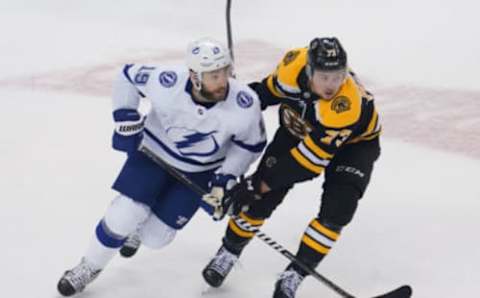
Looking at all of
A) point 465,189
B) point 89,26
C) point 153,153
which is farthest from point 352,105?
point 89,26

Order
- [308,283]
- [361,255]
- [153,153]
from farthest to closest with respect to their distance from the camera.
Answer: [361,255]
[308,283]
[153,153]

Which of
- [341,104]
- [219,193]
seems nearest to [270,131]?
[219,193]

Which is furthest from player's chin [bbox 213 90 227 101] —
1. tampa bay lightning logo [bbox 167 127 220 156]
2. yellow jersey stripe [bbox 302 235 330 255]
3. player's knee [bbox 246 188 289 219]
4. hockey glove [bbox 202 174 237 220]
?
yellow jersey stripe [bbox 302 235 330 255]

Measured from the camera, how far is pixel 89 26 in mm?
6879

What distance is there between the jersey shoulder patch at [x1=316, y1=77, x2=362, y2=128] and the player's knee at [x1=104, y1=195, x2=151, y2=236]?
28.0 inches

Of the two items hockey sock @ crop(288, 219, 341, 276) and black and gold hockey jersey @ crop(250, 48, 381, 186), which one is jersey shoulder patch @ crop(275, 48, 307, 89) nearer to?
black and gold hockey jersey @ crop(250, 48, 381, 186)

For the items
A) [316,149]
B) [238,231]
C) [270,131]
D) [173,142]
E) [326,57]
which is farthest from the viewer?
[270,131]

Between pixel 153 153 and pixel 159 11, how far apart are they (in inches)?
168

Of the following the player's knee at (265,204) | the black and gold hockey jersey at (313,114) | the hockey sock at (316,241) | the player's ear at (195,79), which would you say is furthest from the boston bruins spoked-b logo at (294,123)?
the player's ear at (195,79)

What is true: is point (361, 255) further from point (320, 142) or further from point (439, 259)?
point (320, 142)

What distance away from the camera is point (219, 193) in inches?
120

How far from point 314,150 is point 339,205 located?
22 cm

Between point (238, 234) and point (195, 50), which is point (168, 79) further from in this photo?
point (238, 234)

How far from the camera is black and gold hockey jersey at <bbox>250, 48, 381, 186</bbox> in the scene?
293 centimetres
